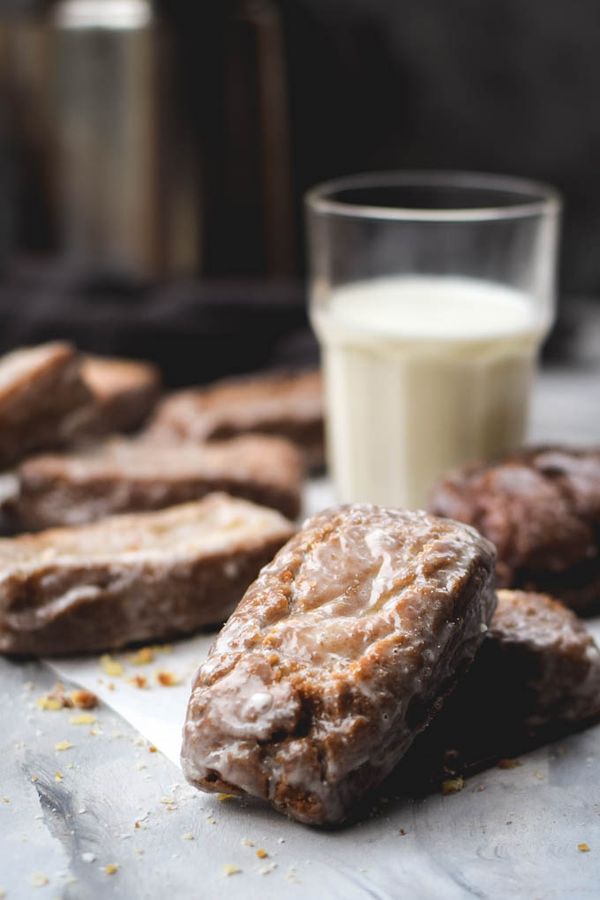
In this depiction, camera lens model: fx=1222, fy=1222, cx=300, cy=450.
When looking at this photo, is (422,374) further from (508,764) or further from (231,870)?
(231,870)

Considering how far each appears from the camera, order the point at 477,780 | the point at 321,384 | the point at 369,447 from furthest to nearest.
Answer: the point at 321,384 → the point at 369,447 → the point at 477,780

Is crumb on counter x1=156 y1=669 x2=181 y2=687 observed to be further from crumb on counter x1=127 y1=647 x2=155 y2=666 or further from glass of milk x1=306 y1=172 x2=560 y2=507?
glass of milk x1=306 y1=172 x2=560 y2=507

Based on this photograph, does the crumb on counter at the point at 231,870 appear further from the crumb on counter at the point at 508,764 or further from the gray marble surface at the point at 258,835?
the crumb on counter at the point at 508,764


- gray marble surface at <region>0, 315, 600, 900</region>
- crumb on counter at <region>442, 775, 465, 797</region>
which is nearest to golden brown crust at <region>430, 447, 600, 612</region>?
gray marble surface at <region>0, 315, 600, 900</region>

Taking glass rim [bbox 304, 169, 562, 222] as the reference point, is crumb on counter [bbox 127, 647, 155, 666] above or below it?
below

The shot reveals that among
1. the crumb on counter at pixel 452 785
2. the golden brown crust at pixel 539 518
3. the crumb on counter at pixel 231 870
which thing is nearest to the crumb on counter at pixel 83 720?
the crumb on counter at pixel 231 870

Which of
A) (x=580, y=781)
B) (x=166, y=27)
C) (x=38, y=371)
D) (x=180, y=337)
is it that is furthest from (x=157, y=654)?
(x=166, y=27)

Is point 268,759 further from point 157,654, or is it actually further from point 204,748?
point 157,654
